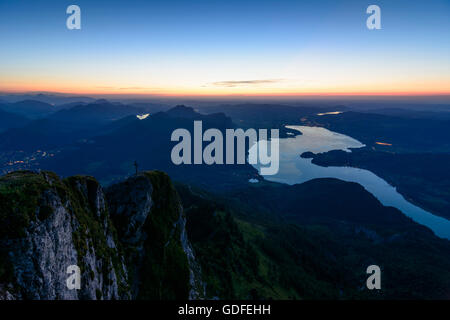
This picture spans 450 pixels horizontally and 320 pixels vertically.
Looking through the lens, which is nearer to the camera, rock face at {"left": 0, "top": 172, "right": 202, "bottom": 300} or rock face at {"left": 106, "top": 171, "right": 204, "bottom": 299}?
rock face at {"left": 0, "top": 172, "right": 202, "bottom": 300}

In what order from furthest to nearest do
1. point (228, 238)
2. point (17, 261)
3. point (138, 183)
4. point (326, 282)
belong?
1. point (326, 282)
2. point (228, 238)
3. point (138, 183)
4. point (17, 261)

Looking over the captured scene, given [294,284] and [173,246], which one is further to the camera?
[294,284]

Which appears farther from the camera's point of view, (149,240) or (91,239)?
(149,240)

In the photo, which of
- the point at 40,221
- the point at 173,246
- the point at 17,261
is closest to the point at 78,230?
the point at 40,221

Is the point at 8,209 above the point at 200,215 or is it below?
above

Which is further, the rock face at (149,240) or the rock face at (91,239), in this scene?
the rock face at (149,240)

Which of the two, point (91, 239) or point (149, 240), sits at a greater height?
point (91, 239)
